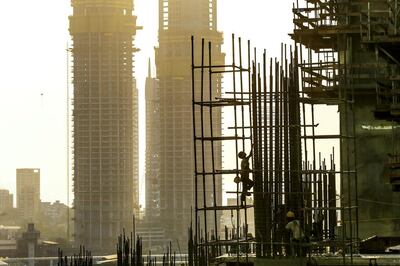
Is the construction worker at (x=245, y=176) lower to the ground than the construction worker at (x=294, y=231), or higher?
higher

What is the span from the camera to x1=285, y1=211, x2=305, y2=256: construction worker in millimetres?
36031

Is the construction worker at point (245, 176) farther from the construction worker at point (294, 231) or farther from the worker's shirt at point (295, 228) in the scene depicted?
the worker's shirt at point (295, 228)

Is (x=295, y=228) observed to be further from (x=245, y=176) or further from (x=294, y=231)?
(x=245, y=176)


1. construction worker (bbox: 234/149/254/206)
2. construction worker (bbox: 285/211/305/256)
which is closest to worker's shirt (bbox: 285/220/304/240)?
construction worker (bbox: 285/211/305/256)

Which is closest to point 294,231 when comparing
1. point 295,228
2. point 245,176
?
point 295,228

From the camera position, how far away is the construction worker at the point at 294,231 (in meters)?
36.0

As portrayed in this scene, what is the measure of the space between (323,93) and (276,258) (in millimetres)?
11634

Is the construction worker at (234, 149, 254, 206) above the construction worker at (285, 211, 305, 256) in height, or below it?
above

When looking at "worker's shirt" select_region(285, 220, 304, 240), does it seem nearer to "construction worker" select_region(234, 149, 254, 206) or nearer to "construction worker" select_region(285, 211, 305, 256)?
"construction worker" select_region(285, 211, 305, 256)

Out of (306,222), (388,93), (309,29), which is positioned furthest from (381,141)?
(388,93)

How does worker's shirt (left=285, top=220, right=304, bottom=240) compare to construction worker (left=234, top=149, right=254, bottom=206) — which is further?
construction worker (left=234, top=149, right=254, bottom=206)

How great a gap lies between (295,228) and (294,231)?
0.07 metres

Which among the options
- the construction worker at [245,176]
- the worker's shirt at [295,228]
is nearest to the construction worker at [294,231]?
the worker's shirt at [295,228]

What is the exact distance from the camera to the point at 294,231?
3609 centimetres
